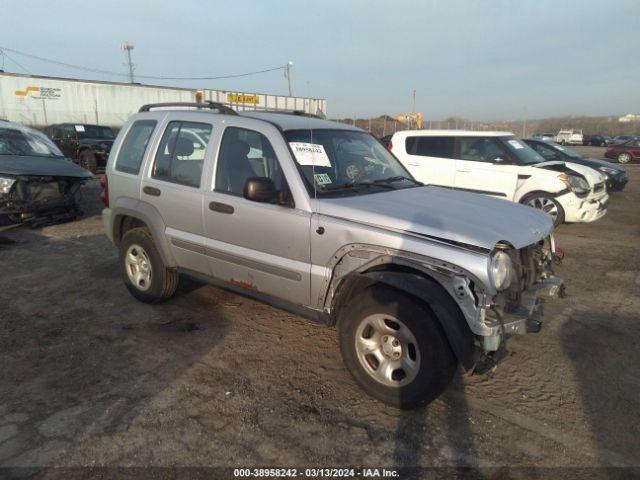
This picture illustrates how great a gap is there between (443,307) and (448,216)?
2.39 ft

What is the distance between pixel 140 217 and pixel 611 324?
4780 mm

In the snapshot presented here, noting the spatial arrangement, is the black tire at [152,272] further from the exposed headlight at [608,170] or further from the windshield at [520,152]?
the exposed headlight at [608,170]

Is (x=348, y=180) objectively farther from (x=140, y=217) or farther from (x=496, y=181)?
(x=496, y=181)

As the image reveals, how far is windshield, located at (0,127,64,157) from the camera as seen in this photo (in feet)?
26.9

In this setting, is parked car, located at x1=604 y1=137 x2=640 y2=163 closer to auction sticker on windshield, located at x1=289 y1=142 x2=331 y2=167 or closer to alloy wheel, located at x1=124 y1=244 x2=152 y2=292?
auction sticker on windshield, located at x1=289 y1=142 x2=331 y2=167

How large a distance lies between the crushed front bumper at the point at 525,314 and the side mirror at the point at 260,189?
169 cm

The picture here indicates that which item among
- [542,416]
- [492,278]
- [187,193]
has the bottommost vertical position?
[542,416]

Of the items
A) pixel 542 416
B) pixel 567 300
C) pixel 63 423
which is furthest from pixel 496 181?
pixel 63 423

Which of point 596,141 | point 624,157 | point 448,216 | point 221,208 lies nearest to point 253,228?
point 221,208

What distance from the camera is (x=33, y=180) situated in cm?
758

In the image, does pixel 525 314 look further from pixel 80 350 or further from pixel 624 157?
pixel 624 157

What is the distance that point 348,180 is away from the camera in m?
3.70

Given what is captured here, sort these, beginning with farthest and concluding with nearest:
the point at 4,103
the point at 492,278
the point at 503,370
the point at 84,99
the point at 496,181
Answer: the point at 84,99 < the point at 4,103 < the point at 496,181 < the point at 503,370 < the point at 492,278

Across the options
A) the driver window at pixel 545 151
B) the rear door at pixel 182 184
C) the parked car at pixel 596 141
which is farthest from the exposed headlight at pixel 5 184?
the parked car at pixel 596 141
